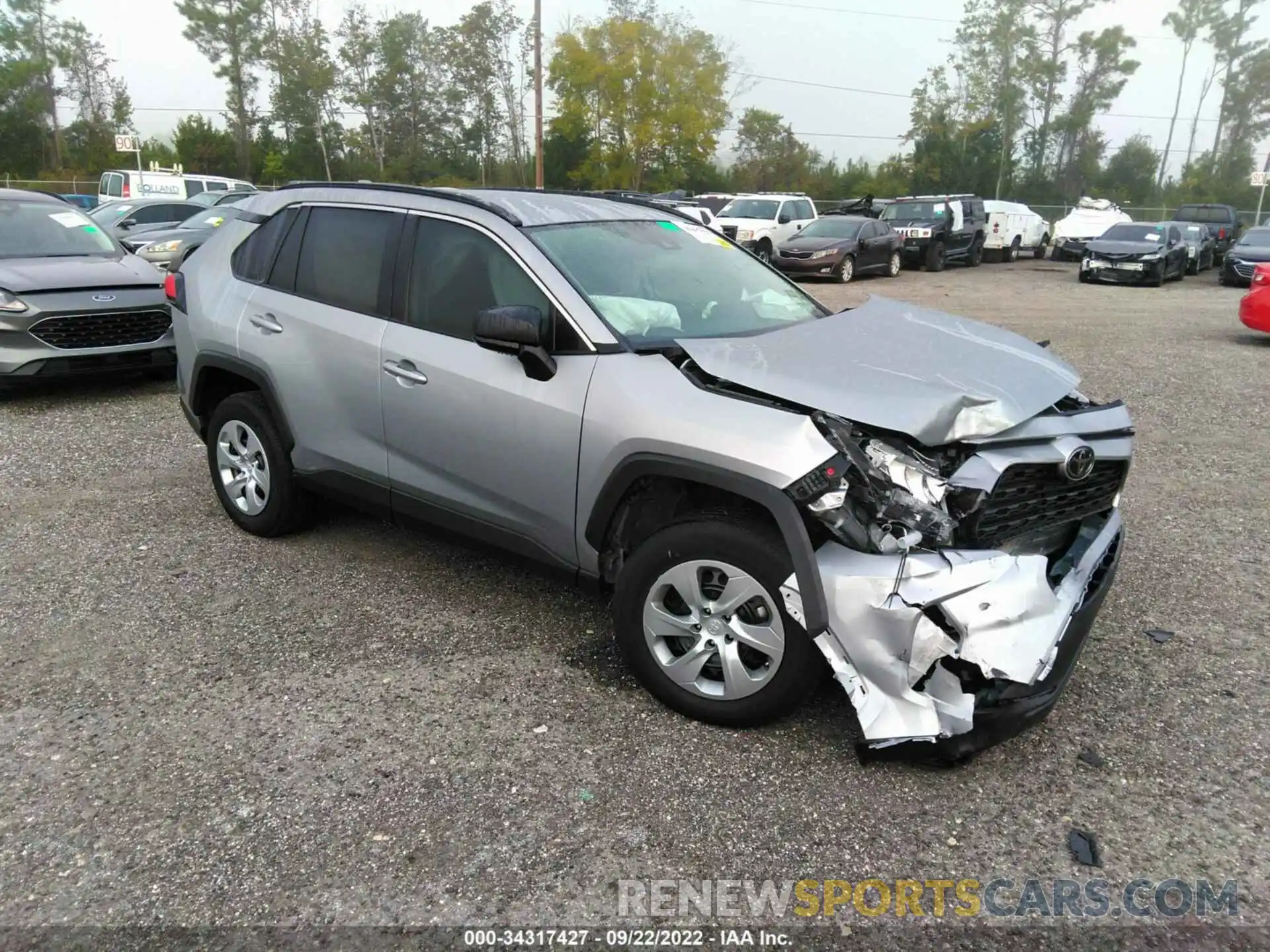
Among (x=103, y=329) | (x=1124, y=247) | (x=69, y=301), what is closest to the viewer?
(x=69, y=301)

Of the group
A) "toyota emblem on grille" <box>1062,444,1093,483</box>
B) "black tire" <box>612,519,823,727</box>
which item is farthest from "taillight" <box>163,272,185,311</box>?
"toyota emblem on grille" <box>1062,444,1093,483</box>

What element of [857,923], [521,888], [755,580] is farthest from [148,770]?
[857,923]

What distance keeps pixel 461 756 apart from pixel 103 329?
21.3 ft

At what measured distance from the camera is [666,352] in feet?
11.2

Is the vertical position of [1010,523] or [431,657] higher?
[1010,523]

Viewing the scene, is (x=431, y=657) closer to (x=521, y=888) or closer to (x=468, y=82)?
(x=521, y=888)

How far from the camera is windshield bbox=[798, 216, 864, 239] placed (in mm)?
20188

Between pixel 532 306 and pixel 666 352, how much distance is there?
57 cm

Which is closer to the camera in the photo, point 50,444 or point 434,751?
point 434,751

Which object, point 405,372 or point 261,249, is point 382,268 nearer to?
point 405,372

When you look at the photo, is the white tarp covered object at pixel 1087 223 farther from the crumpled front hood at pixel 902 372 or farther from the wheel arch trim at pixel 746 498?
the wheel arch trim at pixel 746 498

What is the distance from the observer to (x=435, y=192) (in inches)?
161

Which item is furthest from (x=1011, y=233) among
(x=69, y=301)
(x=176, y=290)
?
(x=176, y=290)

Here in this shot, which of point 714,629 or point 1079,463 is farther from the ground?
point 1079,463
